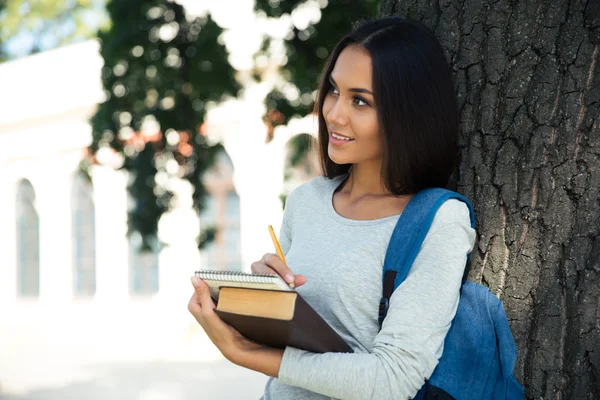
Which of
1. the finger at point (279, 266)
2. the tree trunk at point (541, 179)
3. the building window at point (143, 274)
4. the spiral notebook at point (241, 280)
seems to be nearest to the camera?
the spiral notebook at point (241, 280)

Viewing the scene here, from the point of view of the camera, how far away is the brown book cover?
141 cm

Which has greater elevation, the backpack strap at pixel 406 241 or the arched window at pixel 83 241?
the backpack strap at pixel 406 241

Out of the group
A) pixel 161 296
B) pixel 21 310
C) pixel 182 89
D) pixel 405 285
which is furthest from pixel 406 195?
pixel 21 310

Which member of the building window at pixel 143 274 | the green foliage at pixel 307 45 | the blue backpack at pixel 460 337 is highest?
the green foliage at pixel 307 45

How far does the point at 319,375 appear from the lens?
59.2 inches

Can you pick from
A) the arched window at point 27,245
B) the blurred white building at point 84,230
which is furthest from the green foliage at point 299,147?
the arched window at point 27,245

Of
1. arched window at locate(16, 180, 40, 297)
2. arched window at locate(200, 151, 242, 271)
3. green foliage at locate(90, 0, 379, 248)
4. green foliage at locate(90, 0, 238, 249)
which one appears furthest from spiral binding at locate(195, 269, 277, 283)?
arched window at locate(16, 180, 40, 297)

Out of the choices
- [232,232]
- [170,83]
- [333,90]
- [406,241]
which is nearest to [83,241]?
[232,232]

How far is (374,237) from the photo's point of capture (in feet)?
5.48

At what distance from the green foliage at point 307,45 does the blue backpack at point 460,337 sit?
2706mm

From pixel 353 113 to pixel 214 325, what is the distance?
530mm

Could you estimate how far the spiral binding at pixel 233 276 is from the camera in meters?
1.40

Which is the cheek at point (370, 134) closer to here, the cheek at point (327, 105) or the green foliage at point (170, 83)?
the cheek at point (327, 105)

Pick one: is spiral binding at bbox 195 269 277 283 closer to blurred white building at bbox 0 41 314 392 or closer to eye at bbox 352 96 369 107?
eye at bbox 352 96 369 107
